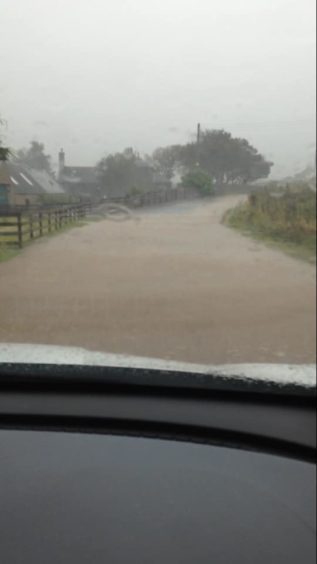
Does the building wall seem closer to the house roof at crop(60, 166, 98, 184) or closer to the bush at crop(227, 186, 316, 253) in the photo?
the house roof at crop(60, 166, 98, 184)

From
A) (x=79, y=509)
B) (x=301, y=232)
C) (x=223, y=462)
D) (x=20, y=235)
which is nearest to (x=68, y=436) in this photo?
(x=79, y=509)

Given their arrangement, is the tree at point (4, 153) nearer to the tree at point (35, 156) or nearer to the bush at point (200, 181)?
the tree at point (35, 156)

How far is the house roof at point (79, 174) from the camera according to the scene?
14.7ft

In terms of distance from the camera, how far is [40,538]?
10.8 ft

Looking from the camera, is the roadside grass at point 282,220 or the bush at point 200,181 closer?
the roadside grass at point 282,220

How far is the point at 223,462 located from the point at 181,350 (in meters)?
0.80

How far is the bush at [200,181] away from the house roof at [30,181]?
81 centimetres

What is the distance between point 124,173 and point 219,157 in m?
0.58

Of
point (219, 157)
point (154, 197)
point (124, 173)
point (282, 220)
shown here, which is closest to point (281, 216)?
point (282, 220)

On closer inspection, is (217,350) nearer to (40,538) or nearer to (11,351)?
(11,351)

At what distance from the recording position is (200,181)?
16.1 feet

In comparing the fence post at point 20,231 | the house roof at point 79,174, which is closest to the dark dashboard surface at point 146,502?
the fence post at point 20,231

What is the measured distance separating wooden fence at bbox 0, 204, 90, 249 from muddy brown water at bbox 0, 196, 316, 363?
0.07 meters

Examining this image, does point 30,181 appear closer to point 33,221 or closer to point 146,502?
point 33,221
